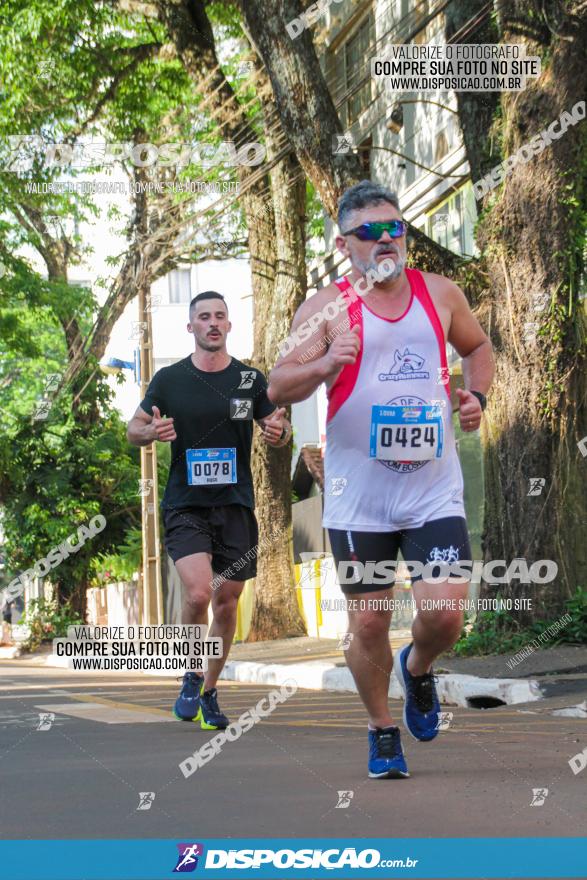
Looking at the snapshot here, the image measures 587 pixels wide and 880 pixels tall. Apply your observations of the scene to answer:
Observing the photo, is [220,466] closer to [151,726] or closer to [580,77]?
[151,726]

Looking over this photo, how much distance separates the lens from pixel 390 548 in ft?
18.5

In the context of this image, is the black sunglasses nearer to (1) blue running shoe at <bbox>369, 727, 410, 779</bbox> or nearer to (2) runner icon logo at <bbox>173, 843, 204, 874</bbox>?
(1) blue running shoe at <bbox>369, 727, 410, 779</bbox>

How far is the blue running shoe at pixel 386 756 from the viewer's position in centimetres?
547

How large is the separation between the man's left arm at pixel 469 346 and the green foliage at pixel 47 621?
25433mm

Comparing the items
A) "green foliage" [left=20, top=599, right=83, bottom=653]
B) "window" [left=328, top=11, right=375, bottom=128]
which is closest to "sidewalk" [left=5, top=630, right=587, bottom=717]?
"window" [left=328, top=11, right=375, bottom=128]

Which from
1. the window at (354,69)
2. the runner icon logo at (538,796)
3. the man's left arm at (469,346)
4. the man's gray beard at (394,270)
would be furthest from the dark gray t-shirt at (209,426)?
the window at (354,69)

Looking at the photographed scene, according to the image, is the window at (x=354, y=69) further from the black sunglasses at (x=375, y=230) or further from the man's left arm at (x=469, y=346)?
the black sunglasses at (x=375, y=230)

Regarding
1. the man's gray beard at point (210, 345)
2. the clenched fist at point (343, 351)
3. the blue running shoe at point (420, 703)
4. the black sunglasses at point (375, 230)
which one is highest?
the black sunglasses at point (375, 230)

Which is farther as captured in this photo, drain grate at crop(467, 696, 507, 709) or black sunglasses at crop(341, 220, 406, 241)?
drain grate at crop(467, 696, 507, 709)

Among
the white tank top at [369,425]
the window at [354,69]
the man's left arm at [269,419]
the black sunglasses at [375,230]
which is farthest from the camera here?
the window at [354,69]

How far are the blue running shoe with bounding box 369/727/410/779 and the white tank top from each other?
796 mm

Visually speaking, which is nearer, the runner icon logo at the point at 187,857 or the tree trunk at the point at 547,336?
the runner icon logo at the point at 187,857

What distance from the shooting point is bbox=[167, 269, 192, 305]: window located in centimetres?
6094

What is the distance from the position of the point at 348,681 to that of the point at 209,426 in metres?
5.04
